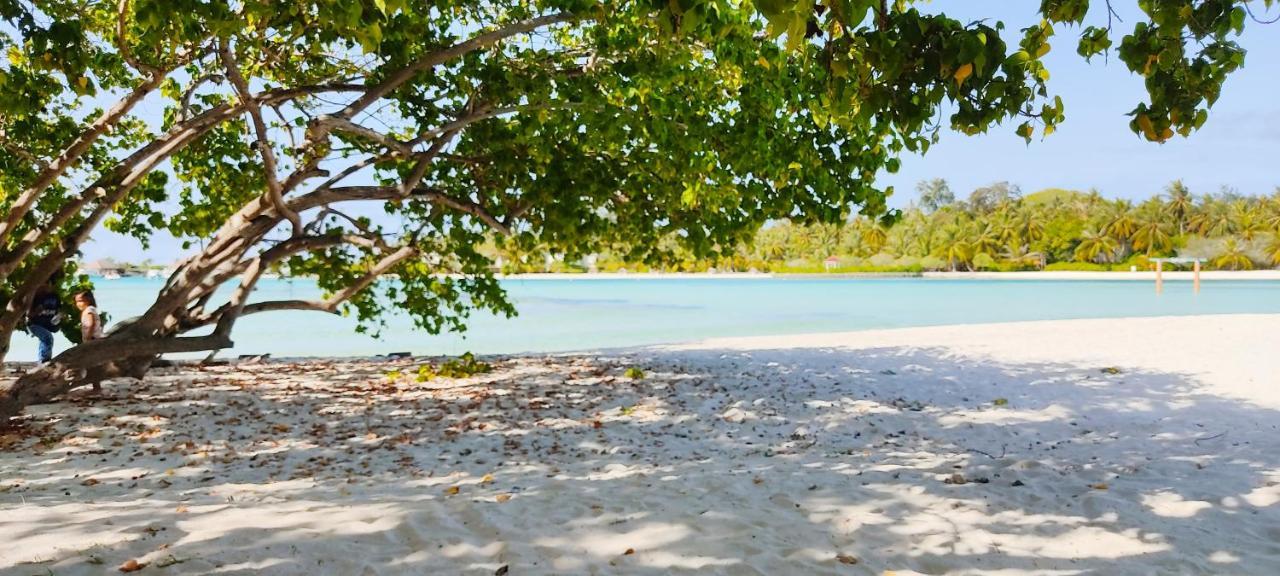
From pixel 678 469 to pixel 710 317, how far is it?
2511cm

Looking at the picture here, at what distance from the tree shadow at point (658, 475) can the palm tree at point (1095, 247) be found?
66.0 metres

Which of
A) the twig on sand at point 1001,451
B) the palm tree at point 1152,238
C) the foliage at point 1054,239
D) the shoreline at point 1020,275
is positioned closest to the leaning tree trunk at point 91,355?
the twig on sand at point 1001,451

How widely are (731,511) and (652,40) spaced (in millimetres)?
3879

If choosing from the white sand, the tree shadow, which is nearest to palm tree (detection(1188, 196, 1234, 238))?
the white sand

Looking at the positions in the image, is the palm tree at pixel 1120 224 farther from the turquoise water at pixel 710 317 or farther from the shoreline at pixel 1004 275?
the turquoise water at pixel 710 317

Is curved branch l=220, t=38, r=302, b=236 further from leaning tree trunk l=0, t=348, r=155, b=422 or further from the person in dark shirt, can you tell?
the person in dark shirt

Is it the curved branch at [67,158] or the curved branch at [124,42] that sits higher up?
the curved branch at [124,42]

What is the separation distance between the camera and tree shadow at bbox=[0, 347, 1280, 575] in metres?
3.57

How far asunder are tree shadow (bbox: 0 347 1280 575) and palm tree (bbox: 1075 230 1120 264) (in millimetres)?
66043

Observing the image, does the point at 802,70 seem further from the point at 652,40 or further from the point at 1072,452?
the point at 1072,452

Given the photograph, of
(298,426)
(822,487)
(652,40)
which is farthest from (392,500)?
(652,40)

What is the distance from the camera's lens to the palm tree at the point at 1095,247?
66.6m

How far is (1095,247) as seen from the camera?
2640 inches

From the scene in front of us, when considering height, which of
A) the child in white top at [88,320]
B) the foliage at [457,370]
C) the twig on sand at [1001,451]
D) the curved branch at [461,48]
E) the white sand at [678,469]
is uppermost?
the curved branch at [461,48]
